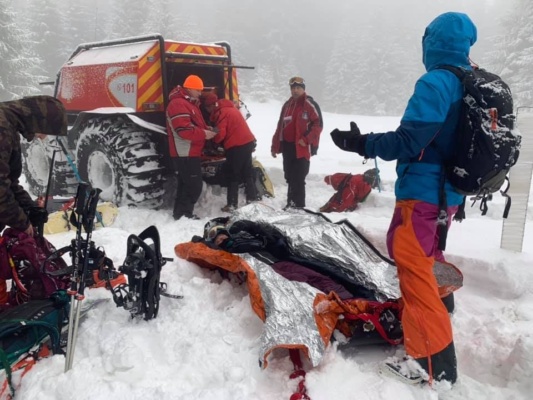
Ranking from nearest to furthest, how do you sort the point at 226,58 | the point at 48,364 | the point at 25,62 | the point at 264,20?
the point at 48,364, the point at 226,58, the point at 25,62, the point at 264,20

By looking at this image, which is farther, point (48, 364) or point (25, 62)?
point (25, 62)

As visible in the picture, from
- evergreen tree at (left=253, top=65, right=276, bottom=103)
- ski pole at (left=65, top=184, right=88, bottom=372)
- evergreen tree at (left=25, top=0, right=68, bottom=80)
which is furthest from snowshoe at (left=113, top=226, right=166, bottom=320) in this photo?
evergreen tree at (left=253, top=65, right=276, bottom=103)

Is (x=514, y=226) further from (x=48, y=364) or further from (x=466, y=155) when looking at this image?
(x=48, y=364)

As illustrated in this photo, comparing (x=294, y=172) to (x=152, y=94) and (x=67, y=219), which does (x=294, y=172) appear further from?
(x=67, y=219)

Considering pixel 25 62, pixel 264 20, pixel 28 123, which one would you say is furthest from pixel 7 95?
pixel 264 20

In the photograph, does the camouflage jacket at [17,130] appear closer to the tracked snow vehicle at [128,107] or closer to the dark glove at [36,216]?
the dark glove at [36,216]

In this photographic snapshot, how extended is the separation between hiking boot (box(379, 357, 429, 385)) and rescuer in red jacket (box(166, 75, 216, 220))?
13.2 feet

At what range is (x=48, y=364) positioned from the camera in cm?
246

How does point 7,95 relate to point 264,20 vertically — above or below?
below

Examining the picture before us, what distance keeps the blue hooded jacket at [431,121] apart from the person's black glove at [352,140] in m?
0.05

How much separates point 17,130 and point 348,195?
16.8 ft

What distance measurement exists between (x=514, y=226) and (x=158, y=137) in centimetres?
464

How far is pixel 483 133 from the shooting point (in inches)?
86.1

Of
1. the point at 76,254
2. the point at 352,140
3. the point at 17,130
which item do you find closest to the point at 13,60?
the point at 17,130
